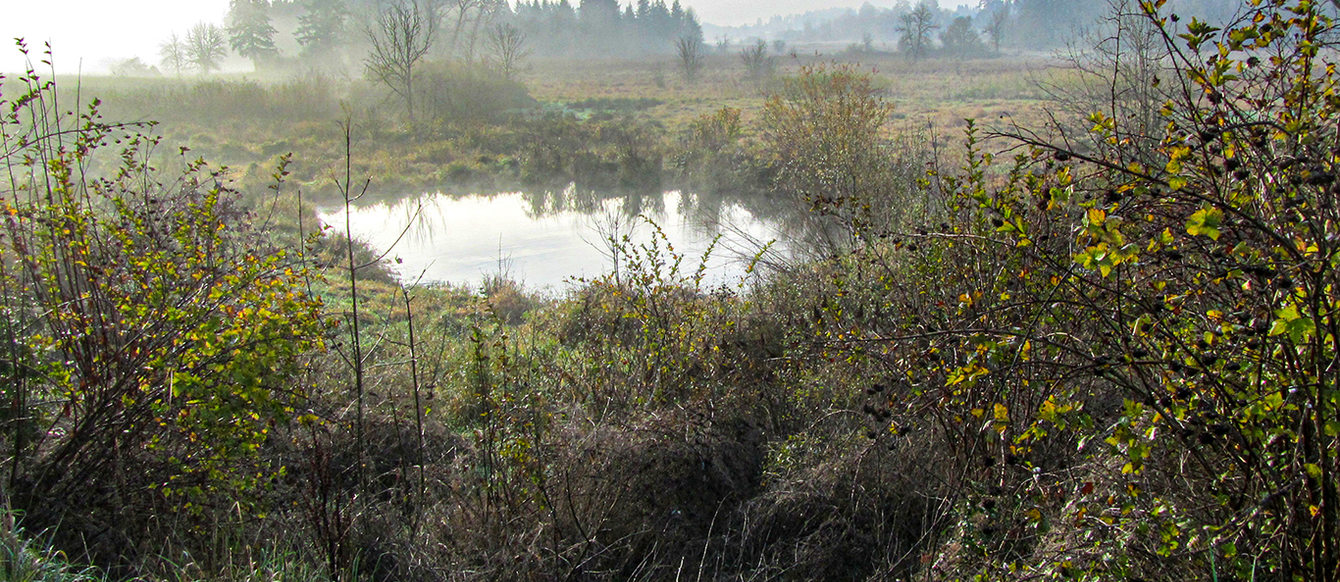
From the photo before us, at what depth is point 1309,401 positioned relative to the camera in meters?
1.64

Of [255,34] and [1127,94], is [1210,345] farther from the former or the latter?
[255,34]

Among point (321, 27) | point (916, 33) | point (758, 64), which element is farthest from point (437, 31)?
point (916, 33)

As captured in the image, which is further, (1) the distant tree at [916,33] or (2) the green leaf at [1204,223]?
(1) the distant tree at [916,33]

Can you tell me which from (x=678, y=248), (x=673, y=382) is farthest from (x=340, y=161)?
(x=673, y=382)

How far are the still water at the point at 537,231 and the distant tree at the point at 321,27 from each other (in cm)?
4134

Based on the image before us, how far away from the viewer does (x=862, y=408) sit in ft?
12.7

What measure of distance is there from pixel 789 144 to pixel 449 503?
12961 mm

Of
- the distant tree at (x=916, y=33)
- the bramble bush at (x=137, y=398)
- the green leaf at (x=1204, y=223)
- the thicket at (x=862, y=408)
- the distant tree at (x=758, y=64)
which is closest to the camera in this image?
the green leaf at (x=1204, y=223)

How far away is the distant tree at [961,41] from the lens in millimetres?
79062

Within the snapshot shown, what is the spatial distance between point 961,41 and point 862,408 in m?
85.9

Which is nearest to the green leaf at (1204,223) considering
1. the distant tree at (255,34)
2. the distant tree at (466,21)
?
the distant tree at (466,21)

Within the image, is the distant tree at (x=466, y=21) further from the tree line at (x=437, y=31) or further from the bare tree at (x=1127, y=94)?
the bare tree at (x=1127, y=94)

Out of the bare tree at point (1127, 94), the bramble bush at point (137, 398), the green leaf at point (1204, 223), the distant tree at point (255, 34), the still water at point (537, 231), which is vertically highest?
the distant tree at point (255, 34)

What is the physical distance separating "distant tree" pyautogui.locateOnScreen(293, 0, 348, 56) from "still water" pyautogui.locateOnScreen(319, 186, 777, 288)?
136ft
